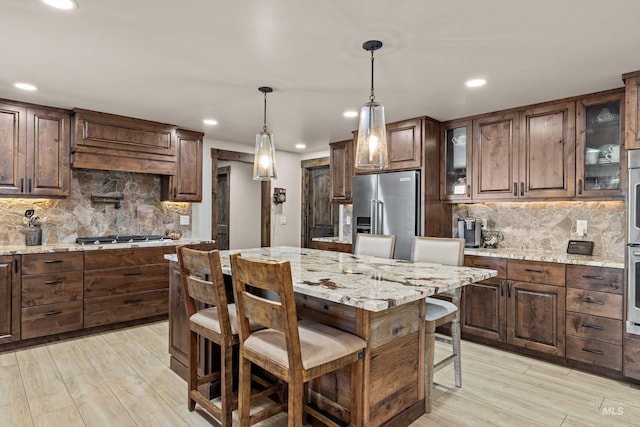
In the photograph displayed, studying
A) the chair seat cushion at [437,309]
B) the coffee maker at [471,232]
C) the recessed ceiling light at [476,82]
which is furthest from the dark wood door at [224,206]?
the chair seat cushion at [437,309]

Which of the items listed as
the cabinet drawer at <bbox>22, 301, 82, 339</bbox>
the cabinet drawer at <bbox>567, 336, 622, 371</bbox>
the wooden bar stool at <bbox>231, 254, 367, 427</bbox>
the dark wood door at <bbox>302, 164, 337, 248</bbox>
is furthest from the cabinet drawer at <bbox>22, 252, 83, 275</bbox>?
the cabinet drawer at <bbox>567, 336, 622, 371</bbox>

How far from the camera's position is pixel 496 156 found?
365 centimetres

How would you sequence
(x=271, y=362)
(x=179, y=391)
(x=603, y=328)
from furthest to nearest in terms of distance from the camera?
(x=603, y=328)
(x=179, y=391)
(x=271, y=362)

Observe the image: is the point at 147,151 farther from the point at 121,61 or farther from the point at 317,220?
the point at 317,220

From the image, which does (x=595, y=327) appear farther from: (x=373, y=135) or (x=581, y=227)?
(x=373, y=135)

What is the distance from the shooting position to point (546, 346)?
3041 mm

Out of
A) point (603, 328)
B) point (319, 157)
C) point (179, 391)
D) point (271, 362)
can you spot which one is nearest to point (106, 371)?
point (179, 391)

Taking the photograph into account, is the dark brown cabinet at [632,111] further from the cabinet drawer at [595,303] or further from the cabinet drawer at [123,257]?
the cabinet drawer at [123,257]

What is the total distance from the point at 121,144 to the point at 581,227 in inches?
184

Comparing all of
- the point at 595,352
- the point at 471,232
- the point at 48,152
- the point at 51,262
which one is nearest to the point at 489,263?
the point at 471,232

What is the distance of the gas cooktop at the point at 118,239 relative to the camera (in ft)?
13.1

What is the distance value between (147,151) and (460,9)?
3545mm

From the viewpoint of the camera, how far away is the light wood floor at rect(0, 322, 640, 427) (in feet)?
7.16

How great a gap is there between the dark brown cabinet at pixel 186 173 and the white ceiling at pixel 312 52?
0.93m
